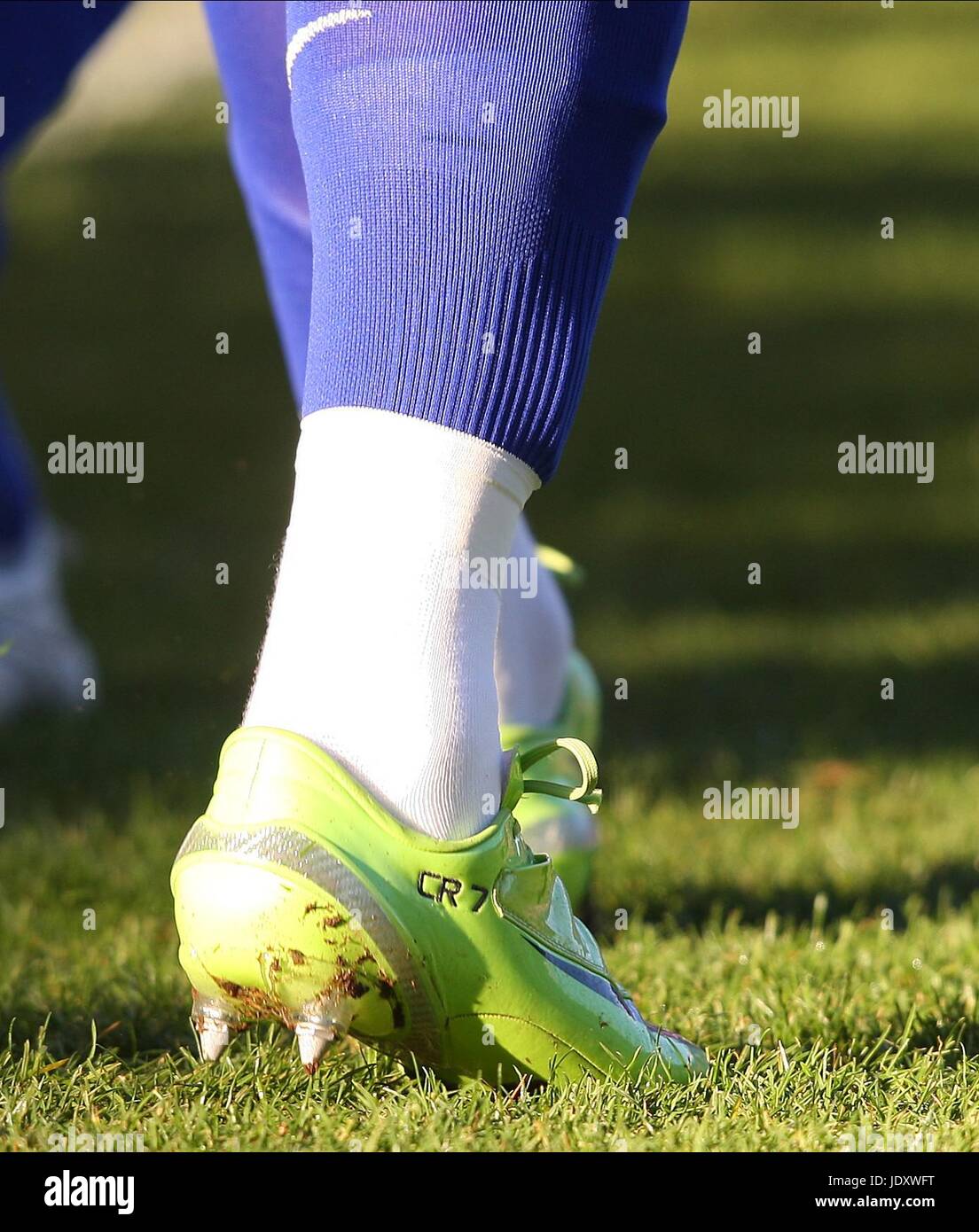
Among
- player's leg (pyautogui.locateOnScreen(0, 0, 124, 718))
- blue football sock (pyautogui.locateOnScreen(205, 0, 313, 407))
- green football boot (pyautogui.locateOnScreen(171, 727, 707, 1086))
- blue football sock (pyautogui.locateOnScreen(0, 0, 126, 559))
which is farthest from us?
player's leg (pyautogui.locateOnScreen(0, 0, 124, 718))

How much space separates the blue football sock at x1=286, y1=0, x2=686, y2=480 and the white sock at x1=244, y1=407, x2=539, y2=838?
0.04 m

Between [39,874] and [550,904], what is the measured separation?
127cm

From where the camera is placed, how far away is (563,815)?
230 centimetres

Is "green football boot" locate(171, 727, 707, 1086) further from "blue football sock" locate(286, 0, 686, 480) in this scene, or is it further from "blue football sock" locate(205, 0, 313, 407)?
"blue football sock" locate(205, 0, 313, 407)

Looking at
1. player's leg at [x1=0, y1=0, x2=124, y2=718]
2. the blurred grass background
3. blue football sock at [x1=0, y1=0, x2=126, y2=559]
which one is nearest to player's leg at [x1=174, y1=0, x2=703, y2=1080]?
the blurred grass background

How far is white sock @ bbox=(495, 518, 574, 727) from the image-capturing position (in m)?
2.28

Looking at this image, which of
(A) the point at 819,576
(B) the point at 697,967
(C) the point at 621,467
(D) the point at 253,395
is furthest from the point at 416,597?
(D) the point at 253,395

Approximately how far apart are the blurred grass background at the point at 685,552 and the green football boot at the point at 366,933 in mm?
177

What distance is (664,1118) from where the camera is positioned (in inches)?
61.1

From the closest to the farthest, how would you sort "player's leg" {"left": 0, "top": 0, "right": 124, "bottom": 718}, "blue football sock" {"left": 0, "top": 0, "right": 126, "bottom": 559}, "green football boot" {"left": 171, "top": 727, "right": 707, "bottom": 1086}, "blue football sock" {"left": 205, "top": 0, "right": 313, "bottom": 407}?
"green football boot" {"left": 171, "top": 727, "right": 707, "bottom": 1086}
"blue football sock" {"left": 0, "top": 0, "right": 126, "bottom": 559}
"blue football sock" {"left": 205, "top": 0, "right": 313, "bottom": 407}
"player's leg" {"left": 0, "top": 0, "right": 124, "bottom": 718}

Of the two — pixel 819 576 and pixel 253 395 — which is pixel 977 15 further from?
pixel 819 576

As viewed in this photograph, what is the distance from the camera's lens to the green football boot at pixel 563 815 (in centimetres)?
227

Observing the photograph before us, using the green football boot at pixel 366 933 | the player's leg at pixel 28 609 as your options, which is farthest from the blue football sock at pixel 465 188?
the player's leg at pixel 28 609

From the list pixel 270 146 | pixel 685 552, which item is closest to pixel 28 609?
pixel 270 146
